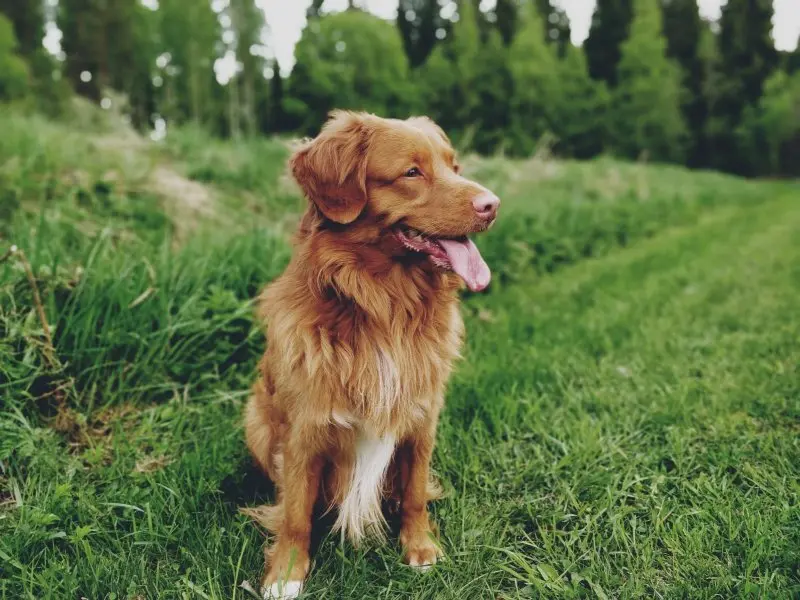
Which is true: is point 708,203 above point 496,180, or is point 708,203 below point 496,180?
below

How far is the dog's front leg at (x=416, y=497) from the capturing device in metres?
1.86

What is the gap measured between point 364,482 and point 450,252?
0.77m

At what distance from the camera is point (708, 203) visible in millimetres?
12125

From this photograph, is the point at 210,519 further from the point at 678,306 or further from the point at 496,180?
the point at 496,180

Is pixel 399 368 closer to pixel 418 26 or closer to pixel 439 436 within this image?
pixel 439 436

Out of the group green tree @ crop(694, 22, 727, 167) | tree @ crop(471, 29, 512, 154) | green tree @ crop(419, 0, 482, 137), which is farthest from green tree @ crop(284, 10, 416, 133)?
green tree @ crop(694, 22, 727, 167)

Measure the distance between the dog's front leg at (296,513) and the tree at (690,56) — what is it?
33721 mm

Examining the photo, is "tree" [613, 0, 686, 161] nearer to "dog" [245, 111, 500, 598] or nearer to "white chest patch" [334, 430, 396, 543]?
"dog" [245, 111, 500, 598]

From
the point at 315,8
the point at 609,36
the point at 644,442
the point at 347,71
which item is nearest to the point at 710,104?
the point at 609,36


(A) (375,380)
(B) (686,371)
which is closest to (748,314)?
(B) (686,371)

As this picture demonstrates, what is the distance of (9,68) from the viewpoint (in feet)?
78.4

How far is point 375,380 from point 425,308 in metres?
0.30

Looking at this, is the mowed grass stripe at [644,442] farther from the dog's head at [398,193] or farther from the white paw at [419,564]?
the dog's head at [398,193]

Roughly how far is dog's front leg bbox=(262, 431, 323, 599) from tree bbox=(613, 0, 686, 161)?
28.7 m
